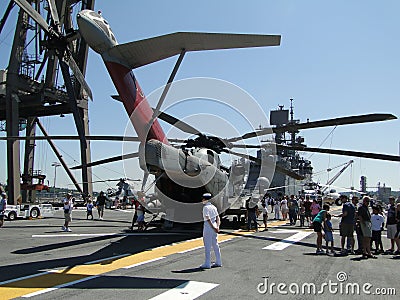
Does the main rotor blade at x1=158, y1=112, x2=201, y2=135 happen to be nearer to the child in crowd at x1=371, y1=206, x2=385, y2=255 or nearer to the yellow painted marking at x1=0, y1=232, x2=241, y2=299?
the yellow painted marking at x1=0, y1=232, x2=241, y2=299

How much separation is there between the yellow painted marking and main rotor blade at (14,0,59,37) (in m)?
9.32

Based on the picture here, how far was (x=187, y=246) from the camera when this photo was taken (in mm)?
12648

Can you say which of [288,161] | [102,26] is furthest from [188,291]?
[288,161]

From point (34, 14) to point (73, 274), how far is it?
1044 cm

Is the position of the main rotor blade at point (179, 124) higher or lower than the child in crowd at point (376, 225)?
higher

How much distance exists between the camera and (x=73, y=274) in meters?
8.14

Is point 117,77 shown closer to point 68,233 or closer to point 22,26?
point 68,233

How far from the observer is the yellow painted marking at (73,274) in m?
6.79

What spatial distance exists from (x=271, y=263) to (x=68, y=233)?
374 inches

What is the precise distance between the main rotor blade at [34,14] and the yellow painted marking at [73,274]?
9.32 metres

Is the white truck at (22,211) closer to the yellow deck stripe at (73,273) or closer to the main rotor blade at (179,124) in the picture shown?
the main rotor blade at (179,124)

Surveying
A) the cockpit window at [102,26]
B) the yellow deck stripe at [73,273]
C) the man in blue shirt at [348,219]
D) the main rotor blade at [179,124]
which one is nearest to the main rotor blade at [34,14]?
the cockpit window at [102,26]

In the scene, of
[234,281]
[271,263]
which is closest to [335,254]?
[271,263]

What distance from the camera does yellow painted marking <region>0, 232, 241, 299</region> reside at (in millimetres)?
6789
